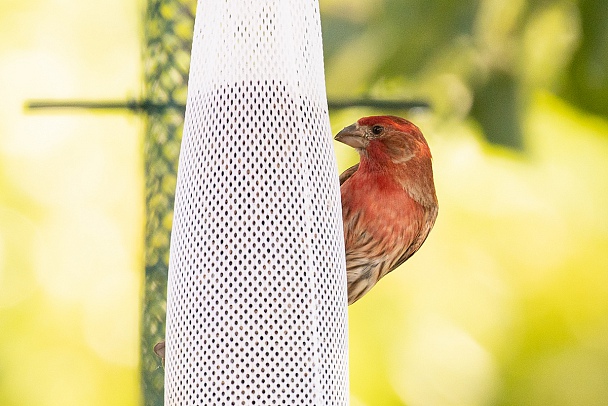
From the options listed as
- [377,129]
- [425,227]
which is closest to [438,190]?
[425,227]

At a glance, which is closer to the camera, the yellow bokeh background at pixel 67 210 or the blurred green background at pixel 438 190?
the blurred green background at pixel 438 190

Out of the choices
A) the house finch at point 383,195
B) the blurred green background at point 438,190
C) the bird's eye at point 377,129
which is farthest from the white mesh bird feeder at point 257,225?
the blurred green background at point 438,190

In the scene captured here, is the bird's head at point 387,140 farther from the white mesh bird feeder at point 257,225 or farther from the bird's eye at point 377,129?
the white mesh bird feeder at point 257,225

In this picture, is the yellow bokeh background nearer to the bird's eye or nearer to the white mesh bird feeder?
the bird's eye

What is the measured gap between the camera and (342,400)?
12.0 feet

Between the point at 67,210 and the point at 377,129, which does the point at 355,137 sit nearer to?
the point at 377,129

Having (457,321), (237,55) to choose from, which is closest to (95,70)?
(457,321)

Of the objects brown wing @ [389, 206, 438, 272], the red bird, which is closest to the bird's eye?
the red bird

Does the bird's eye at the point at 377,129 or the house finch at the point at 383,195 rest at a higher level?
the bird's eye at the point at 377,129

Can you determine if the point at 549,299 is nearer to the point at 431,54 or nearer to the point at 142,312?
the point at 431,54

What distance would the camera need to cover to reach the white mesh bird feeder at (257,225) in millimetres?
3535

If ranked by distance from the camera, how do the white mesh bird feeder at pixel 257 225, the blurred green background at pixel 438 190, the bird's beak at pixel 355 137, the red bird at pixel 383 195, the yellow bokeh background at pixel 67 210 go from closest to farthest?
the white mesh bird feeder at pixel 257 225, the red bird at pixel 383 195, the bird's beak at pixel 355 137, the blurred green background at pixel 438 190, the yellow bokeh background at pixel 67 210

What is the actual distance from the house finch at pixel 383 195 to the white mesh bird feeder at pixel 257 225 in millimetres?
786

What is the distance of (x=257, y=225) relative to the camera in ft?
11.9
